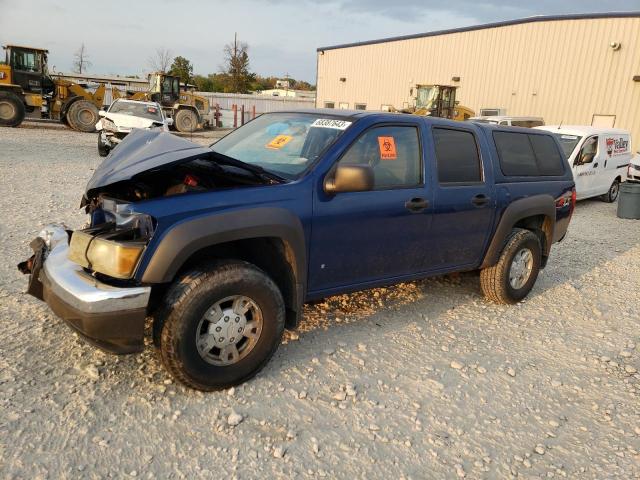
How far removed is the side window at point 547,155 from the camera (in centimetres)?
524

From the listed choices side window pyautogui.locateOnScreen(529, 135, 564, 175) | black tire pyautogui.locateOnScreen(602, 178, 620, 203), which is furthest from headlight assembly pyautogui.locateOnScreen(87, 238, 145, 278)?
black tire pyautogui.locateOnScreen(602, 178, 620, 203)

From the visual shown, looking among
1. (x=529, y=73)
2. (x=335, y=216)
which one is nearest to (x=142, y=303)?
(x=335, y=216)

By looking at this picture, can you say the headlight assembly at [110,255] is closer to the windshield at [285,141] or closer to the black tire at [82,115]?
the windshield at [285,141]

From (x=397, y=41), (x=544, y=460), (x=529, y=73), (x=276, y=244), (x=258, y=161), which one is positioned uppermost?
(x=397, y=41)

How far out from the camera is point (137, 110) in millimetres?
16438

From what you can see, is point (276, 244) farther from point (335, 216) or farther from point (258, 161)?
point (258, 161)

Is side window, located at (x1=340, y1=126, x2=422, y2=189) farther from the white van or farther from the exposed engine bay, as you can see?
the white van

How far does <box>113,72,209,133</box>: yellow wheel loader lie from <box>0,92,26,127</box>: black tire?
473 cm

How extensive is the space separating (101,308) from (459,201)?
286cm

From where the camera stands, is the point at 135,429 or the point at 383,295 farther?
the point at 383,295

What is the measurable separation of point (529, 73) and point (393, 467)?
2237 centimetres

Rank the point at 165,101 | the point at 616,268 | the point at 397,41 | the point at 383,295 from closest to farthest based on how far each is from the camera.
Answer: the point at 383,295 < the point at 616,268 < the point at 165,101 < the point at 397,41

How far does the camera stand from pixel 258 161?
379 centimetres

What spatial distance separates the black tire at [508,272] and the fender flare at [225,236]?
90.4 inches
